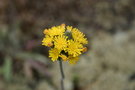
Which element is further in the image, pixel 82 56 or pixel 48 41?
pixel 82 56

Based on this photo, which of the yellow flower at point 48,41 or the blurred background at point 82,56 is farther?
the blurred background at point 82,56

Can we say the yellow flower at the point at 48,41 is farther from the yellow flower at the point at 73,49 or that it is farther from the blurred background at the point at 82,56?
the blurred background at the point at 82,56

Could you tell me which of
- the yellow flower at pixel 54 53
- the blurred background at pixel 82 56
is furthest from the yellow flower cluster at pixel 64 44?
the blurred background at pixel 82 56

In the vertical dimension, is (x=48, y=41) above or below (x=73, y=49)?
above

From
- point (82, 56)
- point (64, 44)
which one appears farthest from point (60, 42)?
point (82, 56)

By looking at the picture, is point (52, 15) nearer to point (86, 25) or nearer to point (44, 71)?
point (86, 25)

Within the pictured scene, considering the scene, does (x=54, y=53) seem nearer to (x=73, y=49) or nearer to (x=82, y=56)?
(x=73, y=49)

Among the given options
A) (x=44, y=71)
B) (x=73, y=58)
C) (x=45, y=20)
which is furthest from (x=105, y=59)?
(x=73, y=58)

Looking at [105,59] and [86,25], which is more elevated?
[86,25]
